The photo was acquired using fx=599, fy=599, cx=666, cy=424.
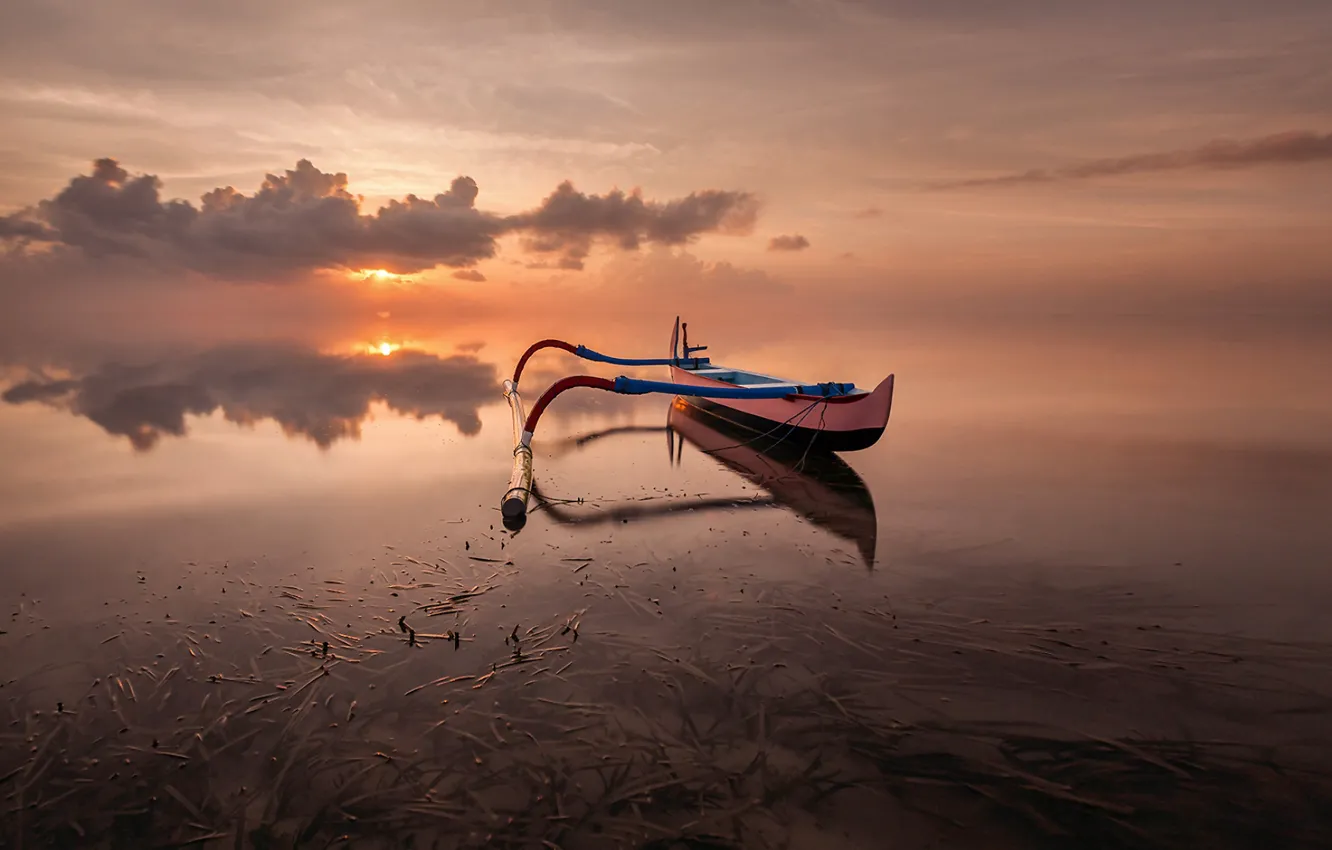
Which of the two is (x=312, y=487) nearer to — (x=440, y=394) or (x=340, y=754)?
(x=340, y=754)

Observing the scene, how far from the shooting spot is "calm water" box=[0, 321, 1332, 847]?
4379 mm

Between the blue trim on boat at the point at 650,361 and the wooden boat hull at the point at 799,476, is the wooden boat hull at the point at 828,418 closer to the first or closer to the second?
the wooden boat hull at the point at 799,476

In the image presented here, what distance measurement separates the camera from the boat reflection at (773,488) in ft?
36.0

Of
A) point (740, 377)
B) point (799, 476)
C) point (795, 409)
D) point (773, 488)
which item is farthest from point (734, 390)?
point (740, 377)

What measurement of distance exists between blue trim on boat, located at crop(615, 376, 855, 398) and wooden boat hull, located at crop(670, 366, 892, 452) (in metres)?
0.19

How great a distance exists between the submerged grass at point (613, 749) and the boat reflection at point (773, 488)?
3517 mm

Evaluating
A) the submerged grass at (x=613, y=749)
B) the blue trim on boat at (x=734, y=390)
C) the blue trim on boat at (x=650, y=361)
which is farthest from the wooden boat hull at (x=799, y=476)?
the blue trim on boat at (x=650, y=361)

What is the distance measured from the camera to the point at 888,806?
436 cm

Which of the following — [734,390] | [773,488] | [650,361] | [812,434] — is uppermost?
[650,361]

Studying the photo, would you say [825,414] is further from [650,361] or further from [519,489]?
[650,361]

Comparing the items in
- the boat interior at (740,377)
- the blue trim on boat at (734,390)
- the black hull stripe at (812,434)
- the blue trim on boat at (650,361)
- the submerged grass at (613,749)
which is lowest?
the submerged grass at (613,749)

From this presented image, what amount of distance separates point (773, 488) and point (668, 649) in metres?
7.14

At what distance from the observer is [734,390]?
1505 cm

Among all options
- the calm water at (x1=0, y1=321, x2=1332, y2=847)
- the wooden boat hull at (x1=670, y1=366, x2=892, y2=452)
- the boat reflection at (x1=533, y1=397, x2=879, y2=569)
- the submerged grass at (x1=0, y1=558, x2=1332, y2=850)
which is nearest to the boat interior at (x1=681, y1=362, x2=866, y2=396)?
the boat reflection at (x1=533, y1=397, x2=879, y2=569)
